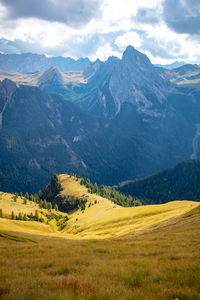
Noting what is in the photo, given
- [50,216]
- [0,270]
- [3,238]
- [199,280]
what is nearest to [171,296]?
[199,280]

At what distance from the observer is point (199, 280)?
11.5m

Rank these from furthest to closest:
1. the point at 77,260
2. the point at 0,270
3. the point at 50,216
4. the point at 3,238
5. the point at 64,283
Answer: the point at 50,216 < the point at 3,238 < the point at 77,260 < the point at 0,270 < the point at 64,283

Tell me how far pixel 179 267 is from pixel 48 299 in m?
8.37

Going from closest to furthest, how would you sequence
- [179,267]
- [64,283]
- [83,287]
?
[83,287] < [64,283] < [179,267]

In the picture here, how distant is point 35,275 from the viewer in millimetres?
14312

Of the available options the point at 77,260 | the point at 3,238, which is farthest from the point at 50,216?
the point at 77,260

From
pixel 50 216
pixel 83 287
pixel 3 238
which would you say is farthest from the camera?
pixel 50 216

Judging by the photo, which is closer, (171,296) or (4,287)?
(171,296)

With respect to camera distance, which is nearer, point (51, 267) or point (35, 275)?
point (35, 275)

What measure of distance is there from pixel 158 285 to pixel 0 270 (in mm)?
11170

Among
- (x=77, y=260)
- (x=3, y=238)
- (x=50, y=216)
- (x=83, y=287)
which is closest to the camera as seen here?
(x=83, y=287)

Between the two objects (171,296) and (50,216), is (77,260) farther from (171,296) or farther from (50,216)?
(50,216)

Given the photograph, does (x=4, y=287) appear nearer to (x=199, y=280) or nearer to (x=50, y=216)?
(x=199, y=280)

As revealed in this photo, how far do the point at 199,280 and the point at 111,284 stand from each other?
4.50m
